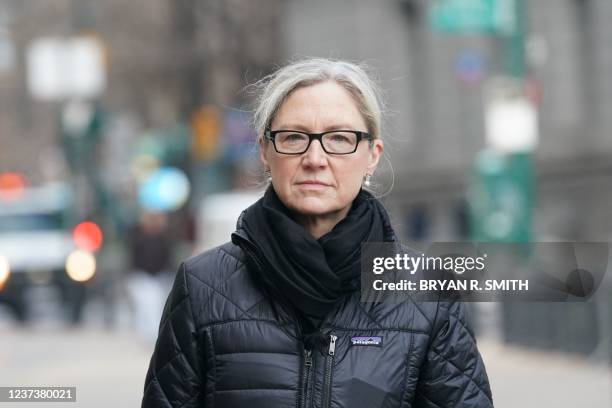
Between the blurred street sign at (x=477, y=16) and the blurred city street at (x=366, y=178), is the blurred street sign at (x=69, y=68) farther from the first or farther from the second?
the blurred street sign at (x=477, y=16)

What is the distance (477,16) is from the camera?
17.5m

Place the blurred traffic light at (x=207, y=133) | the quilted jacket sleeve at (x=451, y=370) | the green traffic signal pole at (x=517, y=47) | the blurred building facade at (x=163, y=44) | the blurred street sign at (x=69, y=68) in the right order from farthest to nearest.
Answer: the blurred building facade at (x=163, y=44), the blurred traffic light at (x=207, y=133), the blurred street sign at (x=69, y=68), the green traffic signal pole at (x=517, y=47), the quilted jacket sleeve at (x=451, y=370)

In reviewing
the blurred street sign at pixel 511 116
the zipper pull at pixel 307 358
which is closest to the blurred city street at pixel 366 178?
the blurred street sign at pixel 511 116

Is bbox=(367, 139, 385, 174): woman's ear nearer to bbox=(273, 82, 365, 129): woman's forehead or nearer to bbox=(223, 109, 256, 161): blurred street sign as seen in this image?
bbox=(273, 82, 365, 129): woman's forehead

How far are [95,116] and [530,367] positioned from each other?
12854mm

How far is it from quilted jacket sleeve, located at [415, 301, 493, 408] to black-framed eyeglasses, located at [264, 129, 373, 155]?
1.35 feet

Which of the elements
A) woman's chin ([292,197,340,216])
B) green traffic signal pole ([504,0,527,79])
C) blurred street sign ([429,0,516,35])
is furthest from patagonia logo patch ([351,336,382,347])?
green traffic signal pole ([504,0,527,79])

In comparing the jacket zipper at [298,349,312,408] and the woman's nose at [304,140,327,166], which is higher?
the woman's nose at [304,140,327,166]

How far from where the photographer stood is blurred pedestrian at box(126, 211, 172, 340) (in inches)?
746

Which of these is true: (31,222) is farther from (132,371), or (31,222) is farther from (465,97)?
(132,371)

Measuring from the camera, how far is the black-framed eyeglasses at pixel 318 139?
11.8 ft

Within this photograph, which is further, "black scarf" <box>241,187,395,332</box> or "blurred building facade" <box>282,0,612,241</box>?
"blurred building facade" <box>282,0,612,241</box>

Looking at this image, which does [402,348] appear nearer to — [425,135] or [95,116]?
[95,116]

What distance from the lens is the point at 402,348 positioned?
3529 millimetres
